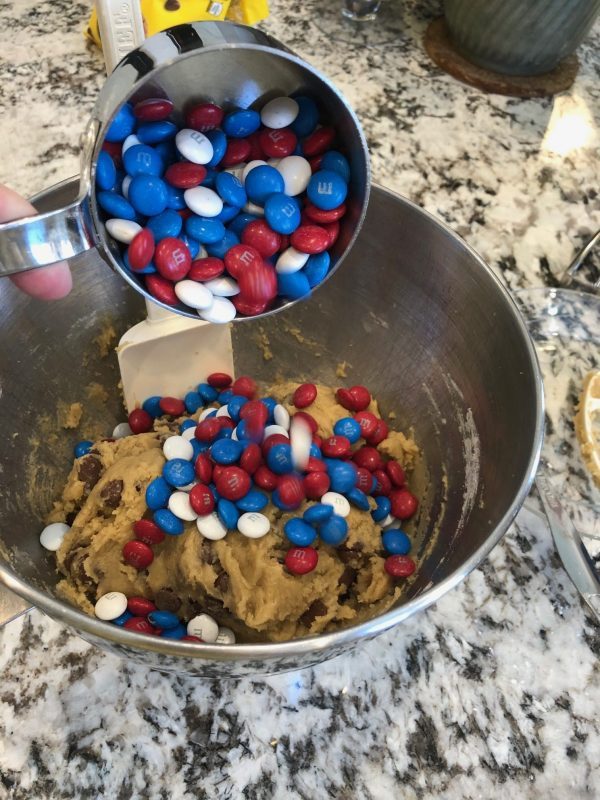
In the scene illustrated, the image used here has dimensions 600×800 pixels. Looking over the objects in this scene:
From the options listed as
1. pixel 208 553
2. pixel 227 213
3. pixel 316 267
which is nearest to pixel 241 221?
pixel 227 213

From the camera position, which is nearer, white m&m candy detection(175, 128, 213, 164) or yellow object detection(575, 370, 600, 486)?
white m&m candy detection(175, 128, 213, 164)

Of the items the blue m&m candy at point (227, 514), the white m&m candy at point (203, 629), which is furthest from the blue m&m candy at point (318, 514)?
the white m&m candy at point (203, 629)

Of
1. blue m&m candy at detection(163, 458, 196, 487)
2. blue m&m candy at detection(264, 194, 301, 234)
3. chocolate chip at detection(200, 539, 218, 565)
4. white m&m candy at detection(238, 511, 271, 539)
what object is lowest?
chocolate chip at detection(200, 539, 218, 565)

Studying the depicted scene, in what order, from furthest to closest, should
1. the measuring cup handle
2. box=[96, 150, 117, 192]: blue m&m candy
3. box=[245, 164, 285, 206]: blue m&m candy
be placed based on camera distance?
box=[245, 164, 285, 206]: blue m&m candy, box=[96, 150, 117, 192]: blue m&m candy, the measuring cup handle

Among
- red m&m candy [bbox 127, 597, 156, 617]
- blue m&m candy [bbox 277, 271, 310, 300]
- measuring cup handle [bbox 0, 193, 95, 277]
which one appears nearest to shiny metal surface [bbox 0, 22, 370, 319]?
measuring cup handle [bbox 0, 193, 95, 277]

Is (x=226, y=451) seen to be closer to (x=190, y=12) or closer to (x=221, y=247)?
(x=221, y=247)

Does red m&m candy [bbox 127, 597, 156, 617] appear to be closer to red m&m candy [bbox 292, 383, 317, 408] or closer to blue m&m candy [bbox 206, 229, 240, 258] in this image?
red m&m candy [bbox 292, 383, 317, 408]
